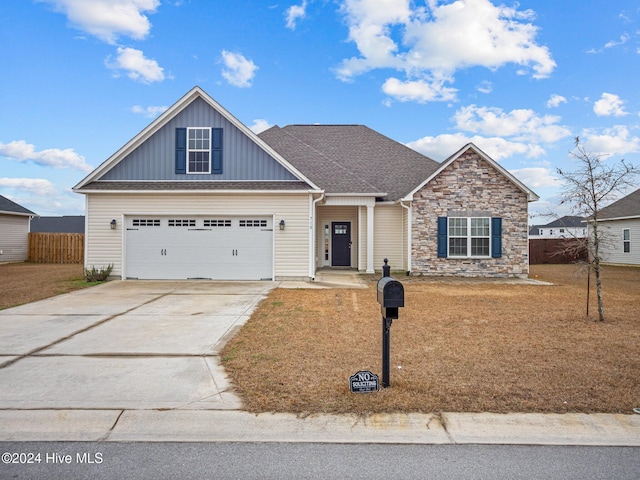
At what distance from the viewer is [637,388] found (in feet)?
14.7

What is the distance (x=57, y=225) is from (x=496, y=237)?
39.6 meters

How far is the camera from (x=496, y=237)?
1600cm

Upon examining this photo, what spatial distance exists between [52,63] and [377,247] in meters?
13.5

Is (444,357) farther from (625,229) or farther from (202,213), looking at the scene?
(625,229)

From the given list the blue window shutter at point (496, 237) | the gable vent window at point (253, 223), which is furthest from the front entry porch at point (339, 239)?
the blue window shutter at point (496, 237)

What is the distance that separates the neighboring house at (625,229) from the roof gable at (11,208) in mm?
33539

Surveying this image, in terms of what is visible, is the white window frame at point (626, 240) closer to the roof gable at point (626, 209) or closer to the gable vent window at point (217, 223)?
the roof gable at point (626, 209)

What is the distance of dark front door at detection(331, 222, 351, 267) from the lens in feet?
60.8

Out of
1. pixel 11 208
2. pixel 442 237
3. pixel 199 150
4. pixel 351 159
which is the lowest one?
pixel 442 237

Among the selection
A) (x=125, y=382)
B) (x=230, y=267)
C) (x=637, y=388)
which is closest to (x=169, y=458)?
(x=125, y=382)

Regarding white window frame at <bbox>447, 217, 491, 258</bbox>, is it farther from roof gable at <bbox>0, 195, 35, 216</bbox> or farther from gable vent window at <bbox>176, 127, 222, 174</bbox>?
roof gable at <bbox>0, 195, 35, 216</bbox>

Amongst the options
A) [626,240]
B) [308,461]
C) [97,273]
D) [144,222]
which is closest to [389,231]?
[144,222]

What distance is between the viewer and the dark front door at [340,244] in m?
18.5

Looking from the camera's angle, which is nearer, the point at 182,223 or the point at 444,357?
the point at 444,357
